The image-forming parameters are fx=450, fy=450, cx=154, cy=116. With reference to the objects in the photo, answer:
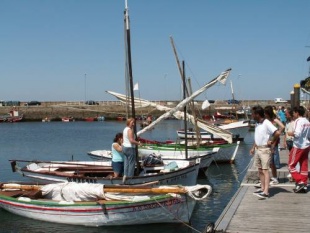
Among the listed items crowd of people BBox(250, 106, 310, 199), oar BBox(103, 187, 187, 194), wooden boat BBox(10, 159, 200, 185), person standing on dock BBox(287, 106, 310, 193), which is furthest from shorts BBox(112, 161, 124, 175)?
person standing on dock BBox(287, 106, 310, 193)

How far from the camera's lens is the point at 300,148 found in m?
10.6

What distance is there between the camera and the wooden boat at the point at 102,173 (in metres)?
15.4

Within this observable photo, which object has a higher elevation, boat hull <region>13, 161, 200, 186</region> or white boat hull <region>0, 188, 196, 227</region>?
boat hull <region>13, 161, 200, 186</region>

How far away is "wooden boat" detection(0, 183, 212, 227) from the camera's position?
41.4 feet

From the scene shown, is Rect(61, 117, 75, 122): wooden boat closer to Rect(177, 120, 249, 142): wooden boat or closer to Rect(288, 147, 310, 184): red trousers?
Rect(177, 120, 249, 142): wooden boat

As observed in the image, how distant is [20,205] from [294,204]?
28.0 ft

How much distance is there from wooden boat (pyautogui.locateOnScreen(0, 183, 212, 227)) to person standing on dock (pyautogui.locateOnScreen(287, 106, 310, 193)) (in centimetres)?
249

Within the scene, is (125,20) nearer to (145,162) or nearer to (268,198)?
(145,162)

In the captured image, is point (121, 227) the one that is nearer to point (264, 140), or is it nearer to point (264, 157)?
point (264, 157)

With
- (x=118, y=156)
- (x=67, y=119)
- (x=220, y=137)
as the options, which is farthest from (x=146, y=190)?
(x=67, y=119)

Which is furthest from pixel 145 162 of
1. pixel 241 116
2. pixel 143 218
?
pixel 241 116

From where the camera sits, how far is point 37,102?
381 ft

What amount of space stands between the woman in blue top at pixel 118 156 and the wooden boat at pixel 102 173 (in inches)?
15.1

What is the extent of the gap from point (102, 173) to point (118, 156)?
7.34ft
